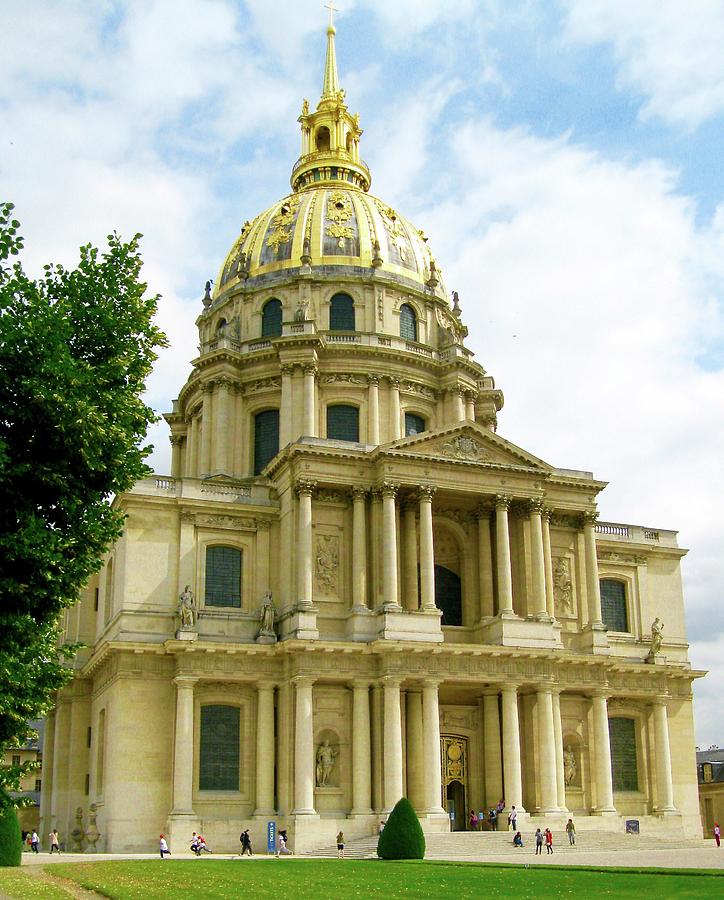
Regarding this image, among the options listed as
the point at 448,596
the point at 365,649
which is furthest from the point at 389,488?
the point at 448,596

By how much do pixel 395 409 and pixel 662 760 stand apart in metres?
22.7

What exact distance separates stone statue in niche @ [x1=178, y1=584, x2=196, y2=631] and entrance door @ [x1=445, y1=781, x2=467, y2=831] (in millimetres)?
13812

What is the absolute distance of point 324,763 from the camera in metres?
47.0

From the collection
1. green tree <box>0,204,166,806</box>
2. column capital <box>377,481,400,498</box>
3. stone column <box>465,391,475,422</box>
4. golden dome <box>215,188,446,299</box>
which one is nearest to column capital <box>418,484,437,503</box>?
column capital <box>377,481,400,498</box>

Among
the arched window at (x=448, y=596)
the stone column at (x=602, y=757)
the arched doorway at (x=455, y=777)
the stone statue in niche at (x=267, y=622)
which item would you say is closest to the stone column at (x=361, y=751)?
the stone statue in niche at (x=267, y=622)

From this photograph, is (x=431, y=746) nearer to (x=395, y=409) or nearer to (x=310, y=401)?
(x=310, y=401)

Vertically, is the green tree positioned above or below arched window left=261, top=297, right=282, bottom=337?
below

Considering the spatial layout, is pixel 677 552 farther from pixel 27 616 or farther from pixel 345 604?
pixel 27 616

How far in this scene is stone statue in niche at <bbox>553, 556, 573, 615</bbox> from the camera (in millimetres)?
53969

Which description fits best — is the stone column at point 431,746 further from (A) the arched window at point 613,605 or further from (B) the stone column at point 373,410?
(B) the stone column at point 373,410

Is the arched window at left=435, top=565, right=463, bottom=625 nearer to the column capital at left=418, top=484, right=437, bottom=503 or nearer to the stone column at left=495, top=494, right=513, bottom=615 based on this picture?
the stone column at left=495, top=494, right=513, bottom=615

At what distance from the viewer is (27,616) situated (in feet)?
66.7

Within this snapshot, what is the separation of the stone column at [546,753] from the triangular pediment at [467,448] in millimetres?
10460

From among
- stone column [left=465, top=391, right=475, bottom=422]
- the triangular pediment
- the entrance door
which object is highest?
stone column [left=465, top=391, right=475, bottom=422]
